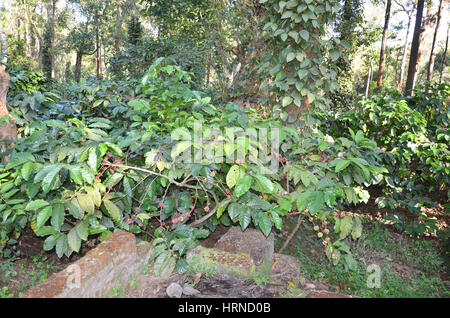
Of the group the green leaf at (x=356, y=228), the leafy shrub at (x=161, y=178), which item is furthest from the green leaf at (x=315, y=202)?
the green leaf at (x=356, y=228)

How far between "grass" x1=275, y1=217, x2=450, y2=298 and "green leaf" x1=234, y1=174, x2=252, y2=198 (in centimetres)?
118

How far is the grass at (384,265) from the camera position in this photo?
260 centimetres

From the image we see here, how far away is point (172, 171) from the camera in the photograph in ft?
6.90

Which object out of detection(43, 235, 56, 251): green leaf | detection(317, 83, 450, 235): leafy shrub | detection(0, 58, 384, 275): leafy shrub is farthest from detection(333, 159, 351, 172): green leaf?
detection(43, 235, 56, 251): green leaf

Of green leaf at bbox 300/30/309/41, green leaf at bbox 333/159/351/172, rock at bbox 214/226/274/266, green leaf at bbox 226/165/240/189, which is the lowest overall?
rock at bbox 214/226/274/266

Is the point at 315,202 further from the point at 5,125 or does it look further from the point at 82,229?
the point at 5,125

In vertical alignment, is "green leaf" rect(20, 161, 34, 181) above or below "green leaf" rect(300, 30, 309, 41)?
below

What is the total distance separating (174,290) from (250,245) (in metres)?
0.80

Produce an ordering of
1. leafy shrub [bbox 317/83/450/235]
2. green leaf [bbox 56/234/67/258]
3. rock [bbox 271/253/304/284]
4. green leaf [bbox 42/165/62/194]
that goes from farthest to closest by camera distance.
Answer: leafy shrub [bbox 317/83/450/235] < rock [bbox 271/253/304/284] < green leaf [bbox 56/234/67/258] < green leaf [bbox 42/165/62/194]

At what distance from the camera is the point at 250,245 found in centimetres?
250

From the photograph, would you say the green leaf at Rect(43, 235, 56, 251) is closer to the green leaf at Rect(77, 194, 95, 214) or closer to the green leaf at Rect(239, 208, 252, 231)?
the green leaf at Rect(77, 194, 95, 214)

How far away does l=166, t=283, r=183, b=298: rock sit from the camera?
1869mm

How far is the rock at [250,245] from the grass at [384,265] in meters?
0.38

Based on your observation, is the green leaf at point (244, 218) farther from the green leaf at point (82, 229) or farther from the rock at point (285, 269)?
the green leaf at point (82, 229)
